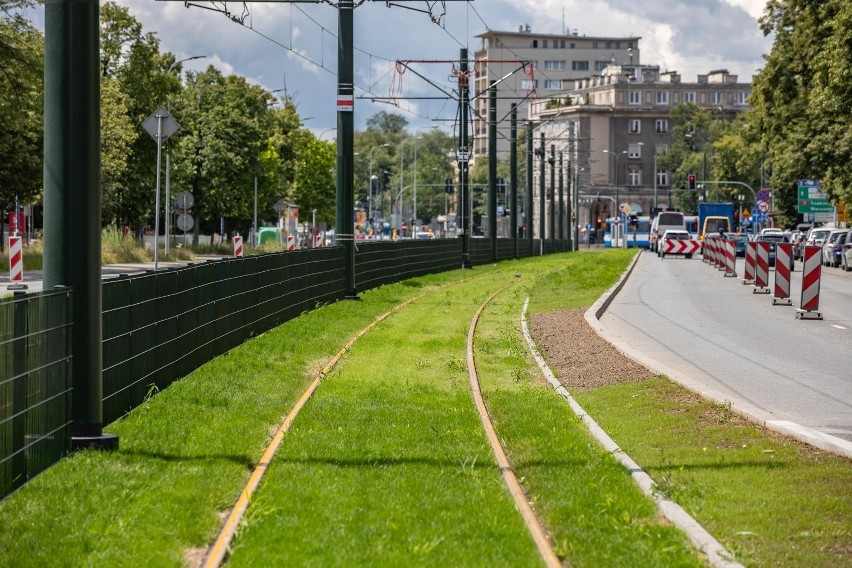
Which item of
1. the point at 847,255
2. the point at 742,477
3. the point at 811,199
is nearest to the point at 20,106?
the point at 847,255

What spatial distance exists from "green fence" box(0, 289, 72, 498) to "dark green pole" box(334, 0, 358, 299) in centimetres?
2202

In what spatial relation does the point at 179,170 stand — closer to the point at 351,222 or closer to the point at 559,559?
the point at 351,222

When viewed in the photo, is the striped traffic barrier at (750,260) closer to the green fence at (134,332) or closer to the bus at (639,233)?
the green fence at (134,332)

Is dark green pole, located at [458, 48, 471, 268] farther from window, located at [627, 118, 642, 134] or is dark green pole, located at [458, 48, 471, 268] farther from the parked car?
window, located at [627, 118, 642, 134]

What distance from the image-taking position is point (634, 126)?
17012 centimetres

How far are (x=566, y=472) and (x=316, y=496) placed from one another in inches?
81.1

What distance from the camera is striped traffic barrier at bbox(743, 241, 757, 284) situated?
41.1m

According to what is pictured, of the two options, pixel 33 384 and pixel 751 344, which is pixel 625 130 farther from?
pixel 33 384

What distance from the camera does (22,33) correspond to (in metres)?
47.7

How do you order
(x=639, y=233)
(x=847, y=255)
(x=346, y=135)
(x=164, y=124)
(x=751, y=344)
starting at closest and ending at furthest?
(x=751, y=344) < (x=164, y=124) < (x=346, y=135) < (x=847, y=255) < (x=639, y=233)

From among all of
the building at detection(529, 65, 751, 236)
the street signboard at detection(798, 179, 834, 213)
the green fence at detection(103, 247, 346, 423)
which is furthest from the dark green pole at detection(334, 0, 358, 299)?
the building at detection(529, 65, 751, 236)

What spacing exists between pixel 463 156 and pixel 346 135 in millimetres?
23241

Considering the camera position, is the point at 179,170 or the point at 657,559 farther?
the point at 179,170

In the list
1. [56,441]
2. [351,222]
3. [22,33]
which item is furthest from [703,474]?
[22,33]
